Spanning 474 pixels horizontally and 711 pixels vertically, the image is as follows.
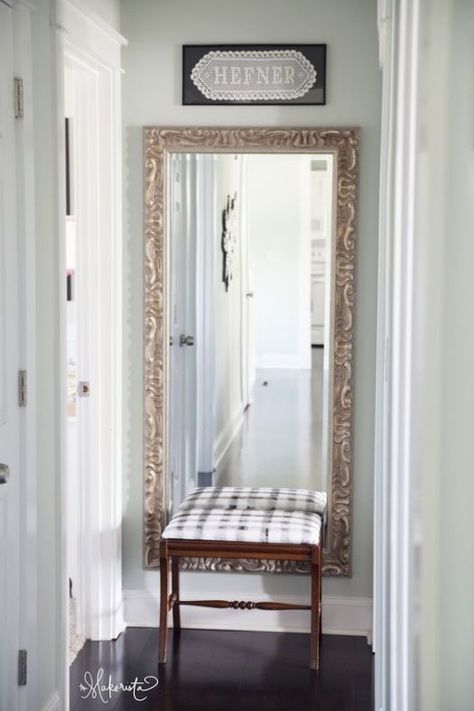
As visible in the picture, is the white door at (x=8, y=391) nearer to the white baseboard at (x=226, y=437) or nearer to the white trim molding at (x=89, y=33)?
the white trim molding at (x=89, y=33)

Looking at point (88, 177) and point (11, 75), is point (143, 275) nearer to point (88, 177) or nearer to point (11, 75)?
point (88, 177)

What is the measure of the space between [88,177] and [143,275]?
421mm

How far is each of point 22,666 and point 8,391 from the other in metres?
0.77

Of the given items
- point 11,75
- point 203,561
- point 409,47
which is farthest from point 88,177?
point 409,47

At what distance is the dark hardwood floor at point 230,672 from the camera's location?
10.8 feet

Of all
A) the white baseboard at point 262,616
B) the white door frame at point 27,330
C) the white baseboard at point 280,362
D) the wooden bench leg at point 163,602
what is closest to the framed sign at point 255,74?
the white baseboard at point 280,362

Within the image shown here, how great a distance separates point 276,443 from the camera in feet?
12.8

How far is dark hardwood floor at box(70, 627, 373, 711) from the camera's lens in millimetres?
3277

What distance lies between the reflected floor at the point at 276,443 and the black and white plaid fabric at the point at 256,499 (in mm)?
46

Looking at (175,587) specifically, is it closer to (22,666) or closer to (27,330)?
(22,666)

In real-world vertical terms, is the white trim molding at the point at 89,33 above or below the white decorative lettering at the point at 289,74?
above

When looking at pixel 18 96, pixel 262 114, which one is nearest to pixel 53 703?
pixel 18 96

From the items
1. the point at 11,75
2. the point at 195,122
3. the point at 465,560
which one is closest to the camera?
the point at 465,560

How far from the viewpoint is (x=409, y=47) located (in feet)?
6.76
